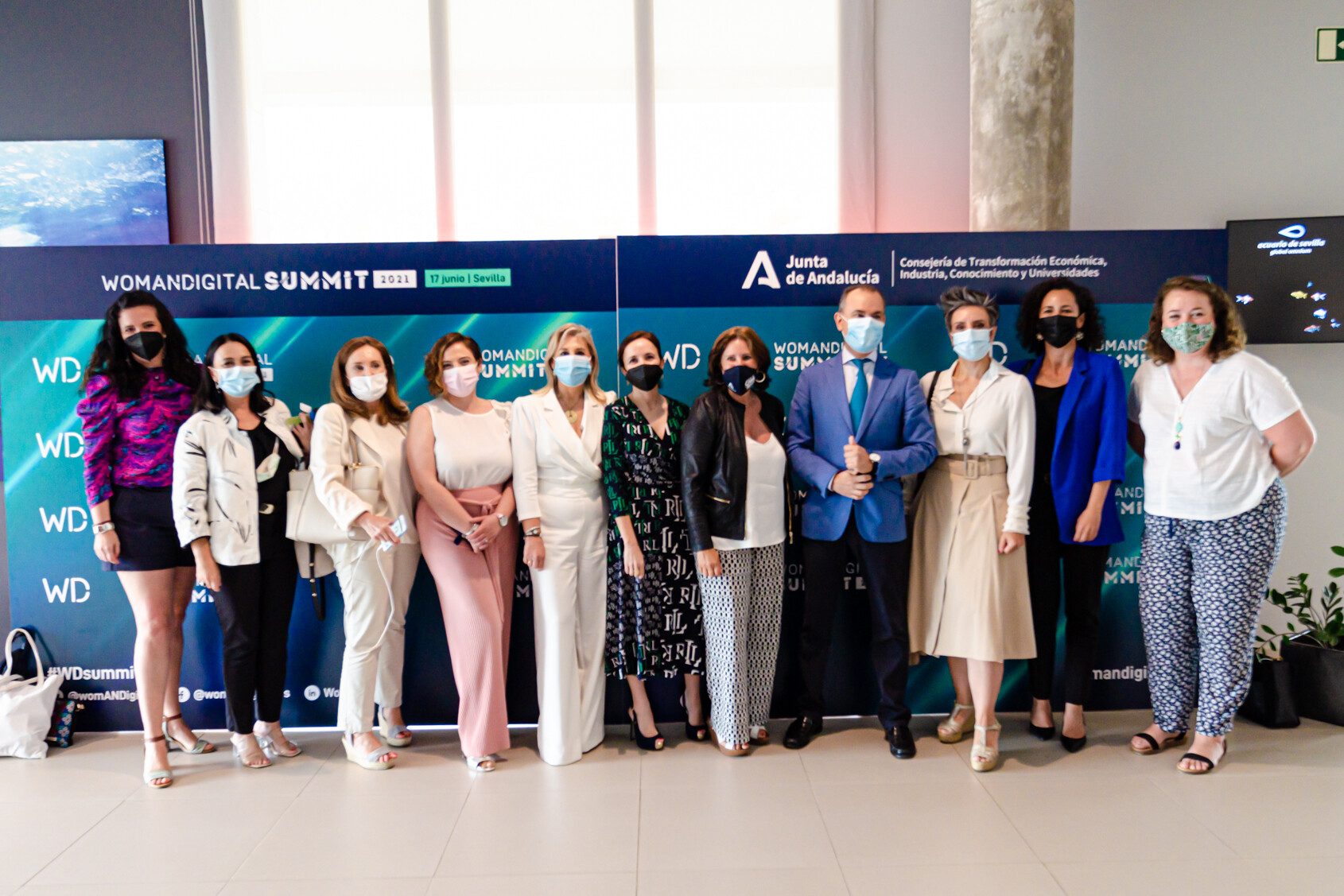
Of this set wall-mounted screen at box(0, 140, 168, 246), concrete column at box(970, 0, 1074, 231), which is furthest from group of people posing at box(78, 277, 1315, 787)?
wall-mounted screen at box(0, 140, 168, 246)

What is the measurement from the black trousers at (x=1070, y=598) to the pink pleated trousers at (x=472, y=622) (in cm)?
230

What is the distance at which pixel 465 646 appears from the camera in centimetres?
335

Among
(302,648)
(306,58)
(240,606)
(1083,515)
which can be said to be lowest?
(302,648)

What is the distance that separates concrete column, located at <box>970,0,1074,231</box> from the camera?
4148mm

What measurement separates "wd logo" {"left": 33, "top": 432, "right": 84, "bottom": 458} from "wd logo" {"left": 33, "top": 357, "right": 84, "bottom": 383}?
252 mm

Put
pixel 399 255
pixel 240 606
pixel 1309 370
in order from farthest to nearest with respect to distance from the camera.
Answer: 1. pixel 1309 370
2. pixel 399 255
3. pixel 240 606

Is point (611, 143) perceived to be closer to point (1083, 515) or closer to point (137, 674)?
point (1083, 515)

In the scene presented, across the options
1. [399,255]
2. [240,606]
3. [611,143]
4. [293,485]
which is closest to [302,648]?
[240,606]

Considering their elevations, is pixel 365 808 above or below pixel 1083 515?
below

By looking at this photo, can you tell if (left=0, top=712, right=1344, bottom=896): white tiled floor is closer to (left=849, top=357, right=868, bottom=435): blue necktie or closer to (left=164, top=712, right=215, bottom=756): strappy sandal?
(left=164, top=712, right=215, bottom=756): strappy sandal

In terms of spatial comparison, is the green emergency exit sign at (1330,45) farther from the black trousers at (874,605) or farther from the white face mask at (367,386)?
the white face mask at (367,386)

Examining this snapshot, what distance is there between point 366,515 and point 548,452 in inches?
30.4

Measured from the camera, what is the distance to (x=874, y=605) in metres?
3.44

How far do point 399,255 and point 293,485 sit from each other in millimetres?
1175
